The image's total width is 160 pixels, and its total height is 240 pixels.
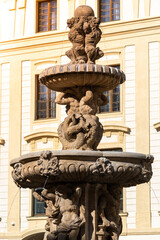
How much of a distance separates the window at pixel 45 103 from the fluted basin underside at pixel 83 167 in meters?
18.8

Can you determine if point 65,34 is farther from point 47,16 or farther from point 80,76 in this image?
point 80,76

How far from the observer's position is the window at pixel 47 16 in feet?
113

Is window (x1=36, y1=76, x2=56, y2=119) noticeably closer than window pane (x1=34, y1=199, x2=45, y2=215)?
No

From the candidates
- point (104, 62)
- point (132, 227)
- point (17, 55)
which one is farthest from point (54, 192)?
point (17, 55)

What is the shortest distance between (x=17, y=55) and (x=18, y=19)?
155 cm

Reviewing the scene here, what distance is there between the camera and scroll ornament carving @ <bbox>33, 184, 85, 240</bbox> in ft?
46.1

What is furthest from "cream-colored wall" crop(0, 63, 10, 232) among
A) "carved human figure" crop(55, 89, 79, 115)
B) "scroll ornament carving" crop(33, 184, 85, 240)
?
"scroll ornament carving" crop(33, 184, 85, 240)

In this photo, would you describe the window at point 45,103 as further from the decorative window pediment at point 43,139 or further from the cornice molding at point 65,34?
the cornice molding at point 65,34

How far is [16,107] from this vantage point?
3416 cm

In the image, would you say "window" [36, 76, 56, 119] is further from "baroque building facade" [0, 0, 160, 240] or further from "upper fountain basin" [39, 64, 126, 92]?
"upper fountain basin" [39, 64, 126, 92]

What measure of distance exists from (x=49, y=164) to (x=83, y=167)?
0.57m

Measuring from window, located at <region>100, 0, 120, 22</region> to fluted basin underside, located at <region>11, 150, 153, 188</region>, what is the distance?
62.6 feet

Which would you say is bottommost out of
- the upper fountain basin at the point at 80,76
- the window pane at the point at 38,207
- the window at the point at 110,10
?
the window pane at the point at 38,207

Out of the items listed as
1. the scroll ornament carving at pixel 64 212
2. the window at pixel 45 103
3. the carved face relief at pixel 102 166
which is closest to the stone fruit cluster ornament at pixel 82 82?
the scroll ornament carving at pixel 64 212
